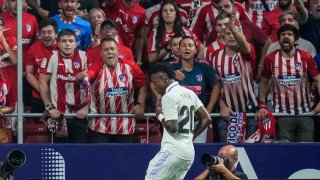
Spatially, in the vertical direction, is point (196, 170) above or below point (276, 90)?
below

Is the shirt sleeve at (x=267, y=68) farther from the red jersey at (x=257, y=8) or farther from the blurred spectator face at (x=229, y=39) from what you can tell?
the red jersey at (x=257, y=8)

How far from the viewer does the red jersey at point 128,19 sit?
53.2 feet

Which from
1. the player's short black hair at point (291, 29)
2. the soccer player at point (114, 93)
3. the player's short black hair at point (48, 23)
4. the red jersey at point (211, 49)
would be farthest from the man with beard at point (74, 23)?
the player's short black hair at point (291, 29)

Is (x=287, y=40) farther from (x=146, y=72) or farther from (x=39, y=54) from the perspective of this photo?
(x=39, y=54)

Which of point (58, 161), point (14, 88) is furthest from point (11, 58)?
point (58, 161)

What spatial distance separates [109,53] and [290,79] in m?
2.37

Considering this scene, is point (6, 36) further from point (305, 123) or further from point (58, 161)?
point (305, 123)

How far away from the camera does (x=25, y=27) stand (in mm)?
15578

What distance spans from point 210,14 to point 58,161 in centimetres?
301

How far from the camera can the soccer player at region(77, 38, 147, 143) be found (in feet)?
49.4

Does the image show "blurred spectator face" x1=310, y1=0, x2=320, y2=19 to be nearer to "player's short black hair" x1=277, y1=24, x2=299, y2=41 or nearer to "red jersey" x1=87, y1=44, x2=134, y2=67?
"player's short black hair" x1=277, y1=24, x2=299, y2=41

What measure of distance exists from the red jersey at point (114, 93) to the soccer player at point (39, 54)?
632 mm

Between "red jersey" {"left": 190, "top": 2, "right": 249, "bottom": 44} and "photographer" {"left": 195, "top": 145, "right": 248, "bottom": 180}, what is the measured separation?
2654 millimetres

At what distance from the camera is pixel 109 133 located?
1520cm
